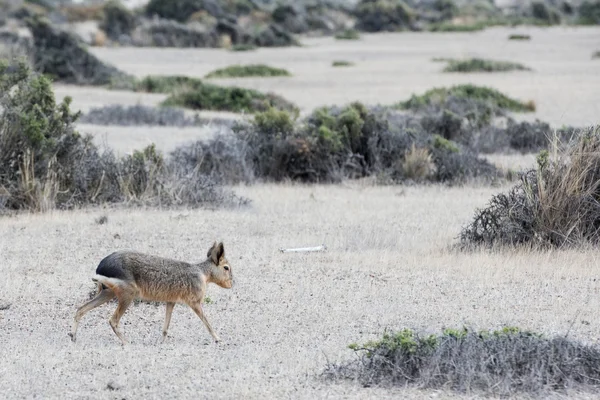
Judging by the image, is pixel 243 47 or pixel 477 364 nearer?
pixel 477 364

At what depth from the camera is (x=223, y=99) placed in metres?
27.4

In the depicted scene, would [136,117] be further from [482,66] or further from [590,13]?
[590,13]

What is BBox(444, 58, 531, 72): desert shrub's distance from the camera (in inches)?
1441

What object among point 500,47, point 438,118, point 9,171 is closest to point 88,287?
point 9,171

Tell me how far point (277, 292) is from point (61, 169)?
233 inches

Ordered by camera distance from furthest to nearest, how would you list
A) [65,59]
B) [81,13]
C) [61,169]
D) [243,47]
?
[81,13] < [243,47] < [65,59] < [61,169]

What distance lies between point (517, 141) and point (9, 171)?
10.6 metres

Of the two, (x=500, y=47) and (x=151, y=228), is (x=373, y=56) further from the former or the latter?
(x=151, y=228)

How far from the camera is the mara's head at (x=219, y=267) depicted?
8.79 m

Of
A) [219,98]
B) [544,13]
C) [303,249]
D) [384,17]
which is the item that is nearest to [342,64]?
[219,98]

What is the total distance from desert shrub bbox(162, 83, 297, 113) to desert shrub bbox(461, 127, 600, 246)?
14.2 m

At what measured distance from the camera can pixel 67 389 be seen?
7246mm

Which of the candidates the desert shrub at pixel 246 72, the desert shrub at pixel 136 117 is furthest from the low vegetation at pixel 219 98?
the desert shrub at pixel 246 72

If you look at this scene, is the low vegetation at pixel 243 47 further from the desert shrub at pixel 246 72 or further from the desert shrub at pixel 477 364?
the desert shrub at pixel 477 364
